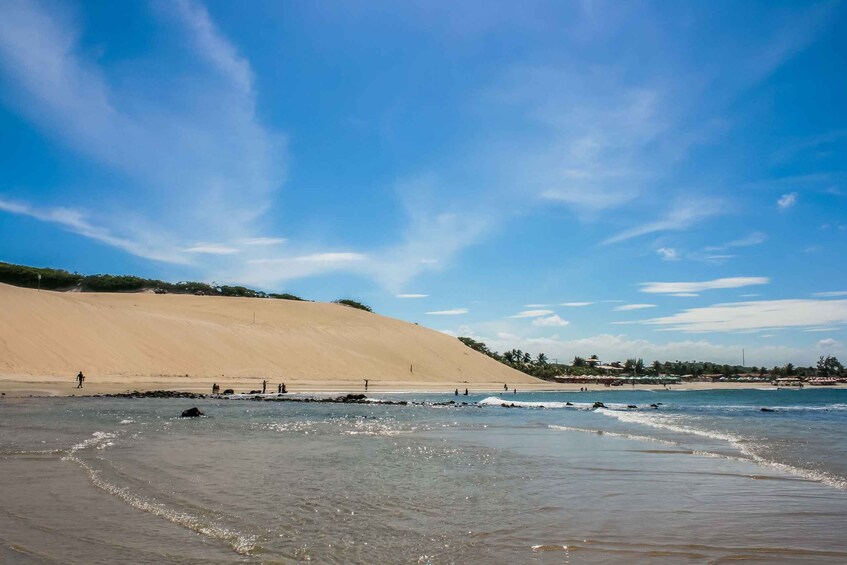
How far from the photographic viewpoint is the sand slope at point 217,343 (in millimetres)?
47719

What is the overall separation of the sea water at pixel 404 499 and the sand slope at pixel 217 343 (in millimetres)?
32857

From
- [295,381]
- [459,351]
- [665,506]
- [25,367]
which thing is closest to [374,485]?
[665,506]

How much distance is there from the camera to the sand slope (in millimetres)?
47719

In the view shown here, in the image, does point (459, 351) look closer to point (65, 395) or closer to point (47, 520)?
point (65, 395)

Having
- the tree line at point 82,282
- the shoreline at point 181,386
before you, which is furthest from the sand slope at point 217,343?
the tree line at point 82,282

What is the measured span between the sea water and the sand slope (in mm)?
32857

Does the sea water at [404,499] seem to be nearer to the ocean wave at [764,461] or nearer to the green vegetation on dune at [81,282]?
the ocean wave at [764,461]

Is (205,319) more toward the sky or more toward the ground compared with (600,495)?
more toward the sky

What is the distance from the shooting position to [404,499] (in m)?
9.85

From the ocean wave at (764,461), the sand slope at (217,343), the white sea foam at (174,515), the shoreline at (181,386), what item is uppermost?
the sand slope at (217,343)

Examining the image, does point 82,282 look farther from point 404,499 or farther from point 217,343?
point 404,499

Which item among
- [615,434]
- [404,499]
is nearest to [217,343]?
[615,434]

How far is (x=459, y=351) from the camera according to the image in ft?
340

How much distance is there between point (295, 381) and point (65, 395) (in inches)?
1207
